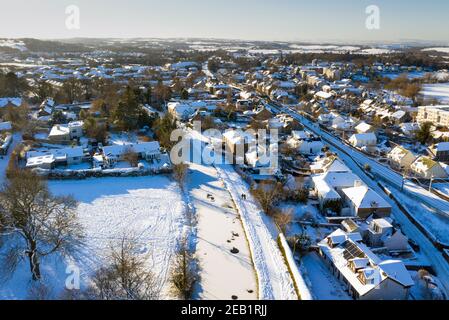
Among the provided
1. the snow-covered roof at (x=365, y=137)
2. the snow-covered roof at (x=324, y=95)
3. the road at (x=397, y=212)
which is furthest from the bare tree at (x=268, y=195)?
the snow-covered roof at (x=324, y=95)

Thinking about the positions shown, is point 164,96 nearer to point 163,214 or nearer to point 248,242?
point 163,214

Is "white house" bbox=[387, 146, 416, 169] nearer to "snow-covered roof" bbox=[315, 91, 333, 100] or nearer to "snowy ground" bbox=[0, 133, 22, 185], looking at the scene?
"snow-covered roof" bbox=[315, 91, 333, 100]

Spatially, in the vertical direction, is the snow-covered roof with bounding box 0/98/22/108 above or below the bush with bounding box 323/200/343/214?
above

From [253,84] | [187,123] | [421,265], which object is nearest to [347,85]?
[253,84]

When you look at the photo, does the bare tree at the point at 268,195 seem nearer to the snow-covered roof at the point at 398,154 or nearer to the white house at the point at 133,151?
the white house at the point at 133,151

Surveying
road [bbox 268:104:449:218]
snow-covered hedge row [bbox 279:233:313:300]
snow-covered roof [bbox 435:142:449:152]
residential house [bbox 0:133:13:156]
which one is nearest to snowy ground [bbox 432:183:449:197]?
road [bbox 268:104:449:218]

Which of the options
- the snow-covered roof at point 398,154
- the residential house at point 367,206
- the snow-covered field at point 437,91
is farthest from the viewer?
the snow-covered field at point 437,91
